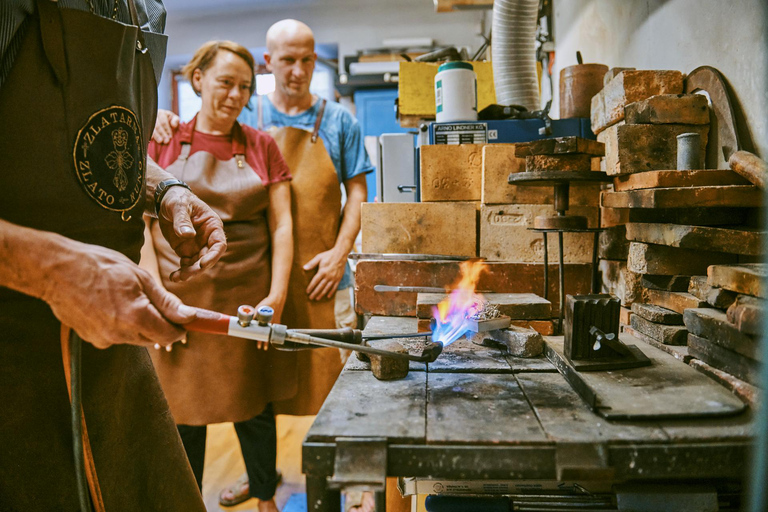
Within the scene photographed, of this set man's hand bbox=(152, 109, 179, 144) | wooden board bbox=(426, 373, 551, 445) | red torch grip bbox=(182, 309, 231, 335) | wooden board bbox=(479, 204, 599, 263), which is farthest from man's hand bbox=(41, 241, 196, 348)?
man's hand bbox=(152, 109, 179, 144)

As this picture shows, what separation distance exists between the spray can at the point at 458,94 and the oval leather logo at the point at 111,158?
4.30 ft

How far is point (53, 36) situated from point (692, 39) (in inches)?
67.4

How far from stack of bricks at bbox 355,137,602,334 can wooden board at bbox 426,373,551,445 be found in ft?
2.18

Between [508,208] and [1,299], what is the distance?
154 cm

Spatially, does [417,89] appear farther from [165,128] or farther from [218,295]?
[218,295]

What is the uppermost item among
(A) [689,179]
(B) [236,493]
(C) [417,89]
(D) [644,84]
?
(C) [417,89]

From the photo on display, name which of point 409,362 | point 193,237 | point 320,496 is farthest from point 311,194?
point 320,496

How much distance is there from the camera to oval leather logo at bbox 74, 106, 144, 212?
933 millimetres

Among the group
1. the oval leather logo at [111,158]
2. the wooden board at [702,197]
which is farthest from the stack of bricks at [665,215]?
the oval leather logo at [111,158]

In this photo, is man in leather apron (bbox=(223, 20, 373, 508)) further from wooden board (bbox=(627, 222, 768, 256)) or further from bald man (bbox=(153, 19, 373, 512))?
wooden board (bbox=(627, 222, 768, 256))

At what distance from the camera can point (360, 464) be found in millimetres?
821

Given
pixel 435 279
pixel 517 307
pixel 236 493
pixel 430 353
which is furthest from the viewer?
Result: pixel 236 493

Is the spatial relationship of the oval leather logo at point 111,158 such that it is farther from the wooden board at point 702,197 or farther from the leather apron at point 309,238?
the leather apron at point 309,238

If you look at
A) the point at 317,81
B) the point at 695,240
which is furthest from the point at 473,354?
the point at 317,81
